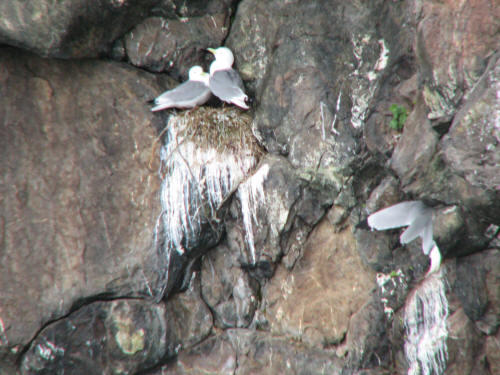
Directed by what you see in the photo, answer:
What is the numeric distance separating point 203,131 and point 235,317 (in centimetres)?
137

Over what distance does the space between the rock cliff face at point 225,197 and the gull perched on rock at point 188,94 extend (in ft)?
0.32

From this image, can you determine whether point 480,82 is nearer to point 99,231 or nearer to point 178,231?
point 178,231

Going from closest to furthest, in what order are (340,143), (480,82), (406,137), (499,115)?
(499,115) → (480,82) → (406,137) → (340,143)

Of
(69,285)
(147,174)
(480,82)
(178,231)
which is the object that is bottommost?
(69,285)

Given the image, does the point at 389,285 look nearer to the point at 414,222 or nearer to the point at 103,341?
the point at 414,222

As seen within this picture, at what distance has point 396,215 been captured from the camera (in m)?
2.78

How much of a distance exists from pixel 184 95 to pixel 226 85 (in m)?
0.32

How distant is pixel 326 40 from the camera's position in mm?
3232

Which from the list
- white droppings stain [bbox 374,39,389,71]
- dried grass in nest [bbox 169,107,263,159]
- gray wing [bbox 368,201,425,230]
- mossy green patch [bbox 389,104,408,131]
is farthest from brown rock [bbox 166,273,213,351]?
white droppings stain [bbox 374,39,389,71]

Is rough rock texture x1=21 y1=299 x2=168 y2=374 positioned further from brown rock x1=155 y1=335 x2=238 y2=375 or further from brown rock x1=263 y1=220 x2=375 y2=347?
brown rock x1=263 y1=220 x2=375 y2=347

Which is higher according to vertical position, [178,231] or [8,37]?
[8,37]

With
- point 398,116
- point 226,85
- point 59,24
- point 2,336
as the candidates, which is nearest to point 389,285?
point 398,116

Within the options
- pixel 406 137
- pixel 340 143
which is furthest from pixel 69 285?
pixel 406 137

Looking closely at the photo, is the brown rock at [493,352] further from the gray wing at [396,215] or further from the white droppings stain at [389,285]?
the gray wing at [396,215]
